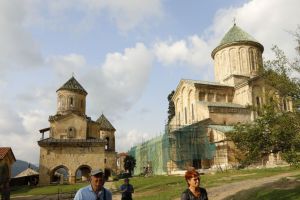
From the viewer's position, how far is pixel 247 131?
457 inches

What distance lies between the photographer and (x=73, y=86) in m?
39.0

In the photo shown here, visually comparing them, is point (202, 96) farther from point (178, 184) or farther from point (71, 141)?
point (178, 184)

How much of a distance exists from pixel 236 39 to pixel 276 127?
28.5 m

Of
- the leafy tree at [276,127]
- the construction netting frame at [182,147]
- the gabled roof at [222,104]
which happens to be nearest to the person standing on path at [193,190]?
the leafy tree at [276,127]

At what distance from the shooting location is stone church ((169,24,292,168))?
104 feet

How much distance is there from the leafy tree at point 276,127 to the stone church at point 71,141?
2346cm

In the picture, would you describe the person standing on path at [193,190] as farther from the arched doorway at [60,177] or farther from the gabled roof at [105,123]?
the gabled roof at [105,123]

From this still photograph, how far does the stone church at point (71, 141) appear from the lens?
A: 113ft

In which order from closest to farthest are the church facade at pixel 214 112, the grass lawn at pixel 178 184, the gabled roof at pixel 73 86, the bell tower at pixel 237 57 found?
the grass lawn at pixel 178 184, the church facade at pixel 214 112, the bell tower at pixel 237 57, the gabled roof at pixel 73 86

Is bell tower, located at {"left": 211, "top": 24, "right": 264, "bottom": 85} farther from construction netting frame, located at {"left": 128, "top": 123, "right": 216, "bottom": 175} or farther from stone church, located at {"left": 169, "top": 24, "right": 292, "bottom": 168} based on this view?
construction netting frame, located at {"left": 128, "top": 123, "right": 216, "bottom": 175}

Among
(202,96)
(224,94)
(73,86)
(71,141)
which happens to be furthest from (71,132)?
(224,94)

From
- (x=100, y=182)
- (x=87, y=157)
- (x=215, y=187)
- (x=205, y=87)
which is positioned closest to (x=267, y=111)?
(x=215, y=187)

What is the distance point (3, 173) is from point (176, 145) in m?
23.4

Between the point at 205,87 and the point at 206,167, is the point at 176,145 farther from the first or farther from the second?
the point at 205,87
